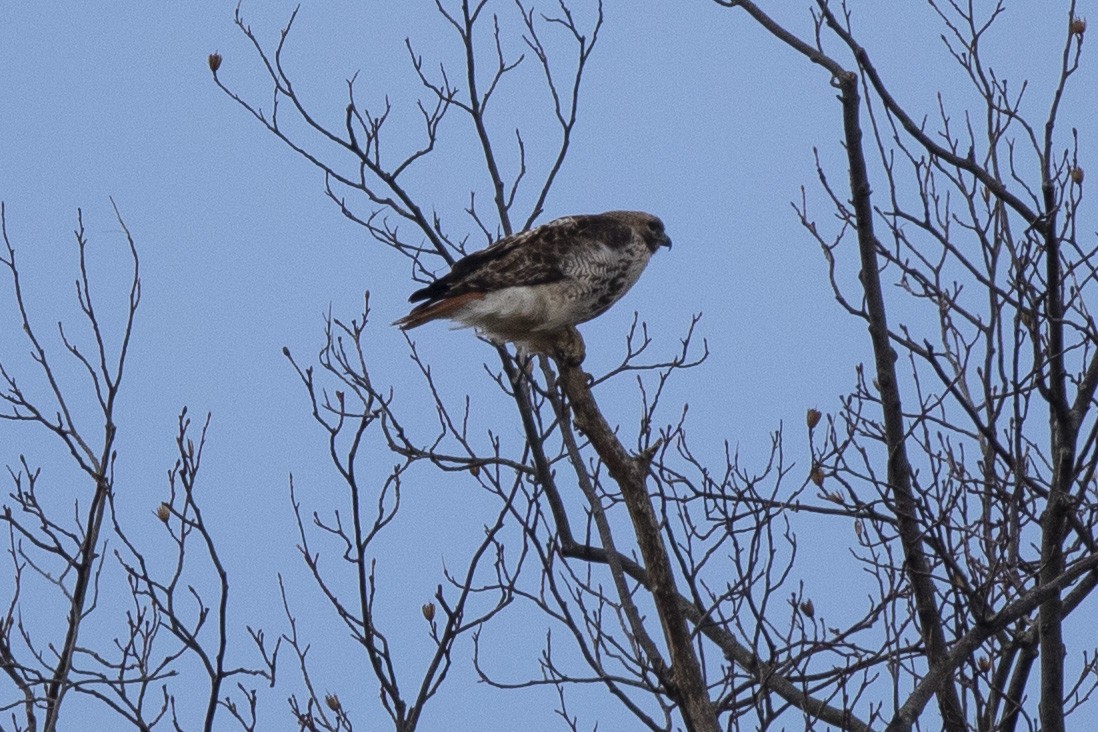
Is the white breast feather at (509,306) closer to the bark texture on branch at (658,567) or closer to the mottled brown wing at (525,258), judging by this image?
the mottled brown wing at (525,258)

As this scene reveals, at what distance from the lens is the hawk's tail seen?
20.3 ft

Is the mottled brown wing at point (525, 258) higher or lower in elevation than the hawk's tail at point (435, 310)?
higher

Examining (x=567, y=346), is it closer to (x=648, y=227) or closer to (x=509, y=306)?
(x=509, y=306)

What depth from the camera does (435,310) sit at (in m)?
6.20

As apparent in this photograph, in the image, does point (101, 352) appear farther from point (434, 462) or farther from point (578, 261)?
point (578, 261)

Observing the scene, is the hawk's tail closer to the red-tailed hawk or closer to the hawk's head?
the red-tailed hawk

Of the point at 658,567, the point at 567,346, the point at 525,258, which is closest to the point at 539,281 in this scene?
the point at 525,258

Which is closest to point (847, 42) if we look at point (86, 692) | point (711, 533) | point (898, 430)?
point (898, 430)

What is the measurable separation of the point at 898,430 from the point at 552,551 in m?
1.23

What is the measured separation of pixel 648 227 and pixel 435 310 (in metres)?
2.00

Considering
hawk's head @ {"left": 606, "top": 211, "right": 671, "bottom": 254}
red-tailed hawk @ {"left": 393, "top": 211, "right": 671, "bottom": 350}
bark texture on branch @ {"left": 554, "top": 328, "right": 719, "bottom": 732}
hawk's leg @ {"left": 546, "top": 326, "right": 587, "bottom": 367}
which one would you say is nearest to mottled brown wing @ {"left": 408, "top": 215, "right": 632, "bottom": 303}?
red-tailed hawk @ {"left": 393, "top": 211, "right": 671, "bottom": 350}

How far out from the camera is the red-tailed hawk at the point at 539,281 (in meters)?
6.30

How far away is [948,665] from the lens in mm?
4695

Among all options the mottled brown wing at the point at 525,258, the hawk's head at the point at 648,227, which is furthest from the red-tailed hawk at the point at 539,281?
the hawk's head at the point at 648,227
